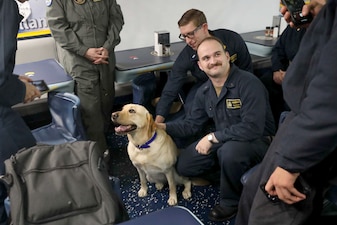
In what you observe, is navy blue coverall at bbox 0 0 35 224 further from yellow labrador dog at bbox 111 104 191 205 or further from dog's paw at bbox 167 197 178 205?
dog's paw at bbox 167 197 178 205

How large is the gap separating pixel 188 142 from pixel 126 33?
4.37 ft

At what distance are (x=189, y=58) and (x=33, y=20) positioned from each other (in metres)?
1.42

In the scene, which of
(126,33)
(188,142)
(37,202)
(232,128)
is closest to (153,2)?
(126,33)

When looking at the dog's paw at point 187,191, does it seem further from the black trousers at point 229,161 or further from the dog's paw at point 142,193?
the dog's paw at point 142,193

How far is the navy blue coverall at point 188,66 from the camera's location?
2518 millimetres

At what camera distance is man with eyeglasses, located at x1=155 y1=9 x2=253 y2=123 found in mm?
2389

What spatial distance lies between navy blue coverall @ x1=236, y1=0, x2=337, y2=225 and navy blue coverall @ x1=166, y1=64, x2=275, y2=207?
0.62 m

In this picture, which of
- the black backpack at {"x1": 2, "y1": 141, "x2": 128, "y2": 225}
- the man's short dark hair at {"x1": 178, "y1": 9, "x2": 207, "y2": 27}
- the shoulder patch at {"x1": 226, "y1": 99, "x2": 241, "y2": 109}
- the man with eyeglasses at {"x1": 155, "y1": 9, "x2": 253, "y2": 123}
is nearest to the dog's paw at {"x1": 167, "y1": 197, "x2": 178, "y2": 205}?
the man with eyeglasses at {"x1": 155, "y1": 9, "x2": 253, "y2": 123}

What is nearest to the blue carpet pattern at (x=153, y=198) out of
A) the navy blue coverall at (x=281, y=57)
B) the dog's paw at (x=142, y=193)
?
the dog's paw at (x=142, y=193)

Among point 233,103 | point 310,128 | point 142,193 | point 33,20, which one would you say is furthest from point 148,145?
point 33,20

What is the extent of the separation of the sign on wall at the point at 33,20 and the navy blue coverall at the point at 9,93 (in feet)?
4.49

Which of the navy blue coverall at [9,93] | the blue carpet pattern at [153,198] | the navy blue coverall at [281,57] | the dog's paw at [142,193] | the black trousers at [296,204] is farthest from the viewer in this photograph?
the navy blue coverall at [281,57]

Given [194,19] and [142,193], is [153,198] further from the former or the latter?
[194,19]

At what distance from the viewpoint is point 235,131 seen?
6.50 feet
